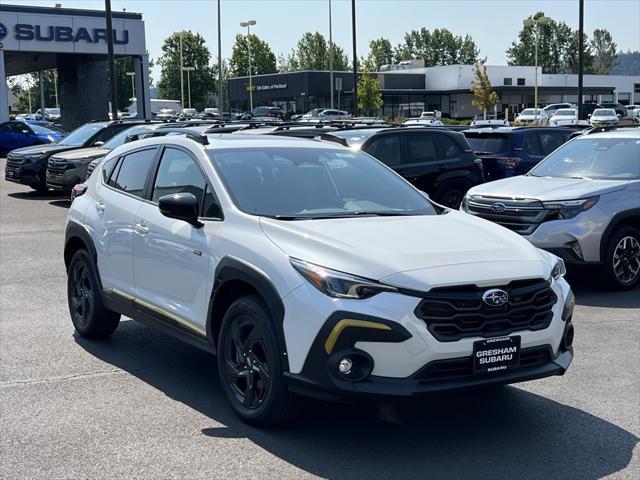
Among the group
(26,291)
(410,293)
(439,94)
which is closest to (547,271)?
(410,293)

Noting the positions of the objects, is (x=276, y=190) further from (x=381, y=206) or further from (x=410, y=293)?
(x=410, y=293)

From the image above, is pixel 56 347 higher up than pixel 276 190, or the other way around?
pixel 276 190

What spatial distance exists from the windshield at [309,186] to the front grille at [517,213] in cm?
357

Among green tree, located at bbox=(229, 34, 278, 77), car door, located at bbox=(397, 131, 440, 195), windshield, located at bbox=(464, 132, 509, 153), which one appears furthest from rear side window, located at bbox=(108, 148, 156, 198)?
green tree, located at bbox=(229, 34, 278, 77)

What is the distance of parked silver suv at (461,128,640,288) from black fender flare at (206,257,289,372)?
201 inches

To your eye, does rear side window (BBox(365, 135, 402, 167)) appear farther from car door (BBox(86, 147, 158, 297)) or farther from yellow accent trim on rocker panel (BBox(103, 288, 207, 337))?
yellow accent trim on rocker panel (BBox(103, 288, 207, 337))

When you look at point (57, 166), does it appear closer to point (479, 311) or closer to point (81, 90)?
point (479, 311)

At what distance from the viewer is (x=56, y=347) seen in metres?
7.03

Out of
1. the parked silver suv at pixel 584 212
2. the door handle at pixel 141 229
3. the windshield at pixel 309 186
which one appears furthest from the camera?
the parked silver suv at pixel 584 212

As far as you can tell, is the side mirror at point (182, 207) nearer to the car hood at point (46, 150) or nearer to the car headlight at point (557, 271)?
the car headlight at point (557, 271)

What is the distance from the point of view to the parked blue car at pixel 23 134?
107 feet

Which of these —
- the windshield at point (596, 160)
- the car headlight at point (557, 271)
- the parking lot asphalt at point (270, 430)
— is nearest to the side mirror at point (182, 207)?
the parking lot asphalt at point (270, 430)

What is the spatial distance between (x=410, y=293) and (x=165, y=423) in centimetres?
178

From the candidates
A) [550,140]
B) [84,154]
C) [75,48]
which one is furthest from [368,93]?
[550,140]
